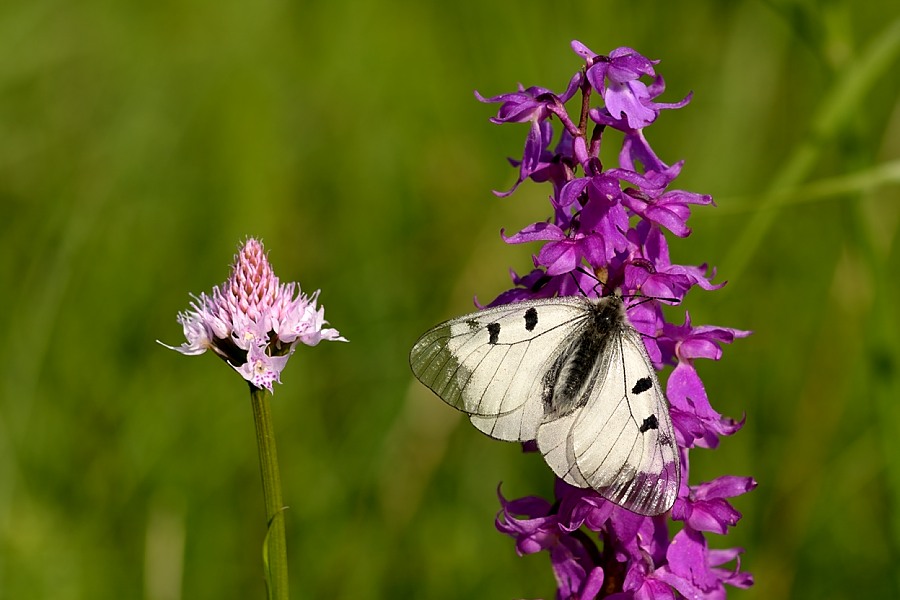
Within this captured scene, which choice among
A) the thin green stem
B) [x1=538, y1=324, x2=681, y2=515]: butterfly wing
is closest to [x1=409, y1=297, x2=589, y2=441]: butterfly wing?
[x1=538, y1=324, x2=681, y2=515]: butterfly wing

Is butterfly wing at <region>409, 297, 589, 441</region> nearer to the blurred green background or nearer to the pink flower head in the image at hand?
the pink flower head

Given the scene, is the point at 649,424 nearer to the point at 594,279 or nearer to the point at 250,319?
the point at 594,279

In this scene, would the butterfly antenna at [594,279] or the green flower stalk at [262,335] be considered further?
the butterfly antenna at [594,279]

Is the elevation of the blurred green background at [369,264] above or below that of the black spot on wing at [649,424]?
above

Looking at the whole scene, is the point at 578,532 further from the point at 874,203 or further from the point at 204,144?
the point at 204,144

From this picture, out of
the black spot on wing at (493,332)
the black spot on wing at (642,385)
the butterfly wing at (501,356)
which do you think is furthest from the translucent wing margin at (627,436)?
the black spot on wing at (493,332)

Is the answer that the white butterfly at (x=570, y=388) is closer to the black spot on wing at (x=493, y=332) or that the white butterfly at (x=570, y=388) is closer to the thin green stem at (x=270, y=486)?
the black spot on wing at (x=493, y=332)
